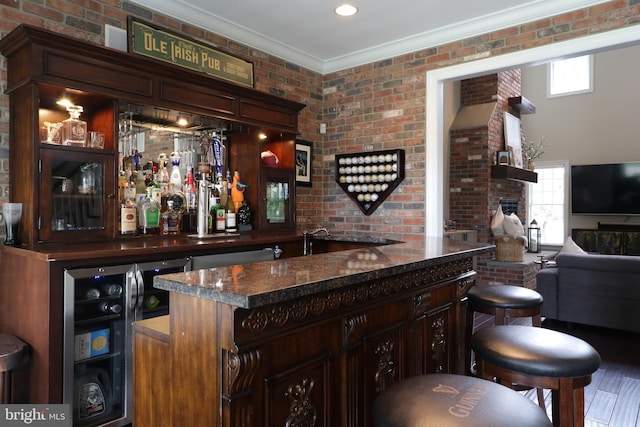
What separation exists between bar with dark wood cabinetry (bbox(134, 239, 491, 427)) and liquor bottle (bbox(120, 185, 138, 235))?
129 cm

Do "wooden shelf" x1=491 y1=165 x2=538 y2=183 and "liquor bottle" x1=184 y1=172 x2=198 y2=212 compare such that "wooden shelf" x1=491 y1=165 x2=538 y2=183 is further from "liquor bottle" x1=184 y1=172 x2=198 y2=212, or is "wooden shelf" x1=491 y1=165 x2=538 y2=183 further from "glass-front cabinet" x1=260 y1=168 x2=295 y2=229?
"liquor bottle" x1=184 y1=172 x2=198 y2=212

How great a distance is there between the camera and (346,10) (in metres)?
3.31

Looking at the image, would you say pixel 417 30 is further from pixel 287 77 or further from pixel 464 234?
pixel 464 234

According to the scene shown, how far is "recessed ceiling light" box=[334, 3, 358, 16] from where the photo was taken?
3242 millimetres

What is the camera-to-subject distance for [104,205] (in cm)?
Result: 244

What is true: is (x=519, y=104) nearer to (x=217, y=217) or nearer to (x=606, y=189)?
(x=606, y=189)

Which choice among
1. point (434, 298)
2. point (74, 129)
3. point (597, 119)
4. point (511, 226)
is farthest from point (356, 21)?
point (597, 119)

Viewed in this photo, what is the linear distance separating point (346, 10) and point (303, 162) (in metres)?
1.58

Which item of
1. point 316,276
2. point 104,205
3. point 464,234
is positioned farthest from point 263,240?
point 464,234

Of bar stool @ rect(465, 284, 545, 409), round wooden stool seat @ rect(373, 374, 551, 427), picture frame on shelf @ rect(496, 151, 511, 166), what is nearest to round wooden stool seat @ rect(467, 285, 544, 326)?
bar stool @ rect(465, 284, 545, 409)

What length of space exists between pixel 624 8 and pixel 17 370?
4.35m

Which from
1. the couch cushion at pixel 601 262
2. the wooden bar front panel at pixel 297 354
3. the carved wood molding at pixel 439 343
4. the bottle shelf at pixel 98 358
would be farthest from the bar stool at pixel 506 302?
the couch cushion at pixel 601 262

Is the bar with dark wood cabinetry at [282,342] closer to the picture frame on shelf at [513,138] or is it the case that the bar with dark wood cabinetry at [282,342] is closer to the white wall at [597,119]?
the picture frame on shelf at [513,138]

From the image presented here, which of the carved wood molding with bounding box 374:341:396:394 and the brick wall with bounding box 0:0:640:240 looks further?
the brick wall with bounding box 0:0:640:240
